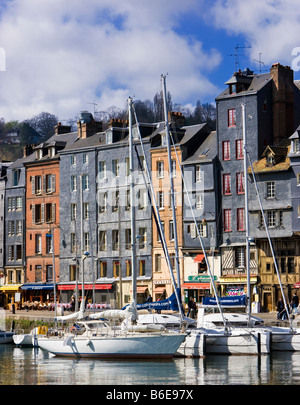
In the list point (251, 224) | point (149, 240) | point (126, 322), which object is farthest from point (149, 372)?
point (149, 240)

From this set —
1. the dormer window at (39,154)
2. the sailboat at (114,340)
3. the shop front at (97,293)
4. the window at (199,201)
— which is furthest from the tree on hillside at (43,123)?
the sailboat at (114,340)

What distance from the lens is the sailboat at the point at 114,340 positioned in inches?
1748

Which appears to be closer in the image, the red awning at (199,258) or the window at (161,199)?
the red awning at (199,258)

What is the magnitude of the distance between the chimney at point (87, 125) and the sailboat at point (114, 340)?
143 ft

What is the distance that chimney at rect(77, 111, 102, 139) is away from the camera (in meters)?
90.5

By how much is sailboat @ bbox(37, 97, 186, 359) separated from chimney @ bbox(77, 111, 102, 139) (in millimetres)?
43548

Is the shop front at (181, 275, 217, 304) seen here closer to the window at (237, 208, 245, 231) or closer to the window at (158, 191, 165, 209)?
the window at (237, 208, 245, 231)

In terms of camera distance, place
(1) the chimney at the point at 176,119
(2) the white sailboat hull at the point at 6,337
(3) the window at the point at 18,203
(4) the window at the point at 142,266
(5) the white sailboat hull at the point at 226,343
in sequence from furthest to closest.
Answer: (3) the window at the point at 18,203 → (1) the chimney at the point at 176,119 → (4) the window at the point at 142,266 → (2) the white sailboat hull at the point at 6,337 → (5) the white sailboat hull at the point at 226,343

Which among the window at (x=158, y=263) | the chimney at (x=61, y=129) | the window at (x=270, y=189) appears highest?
the chimney at (x=61, y=129)

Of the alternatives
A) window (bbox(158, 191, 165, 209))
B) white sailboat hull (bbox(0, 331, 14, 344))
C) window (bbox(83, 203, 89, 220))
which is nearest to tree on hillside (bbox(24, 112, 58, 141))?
window (bbox(83, 203, 89, 220))

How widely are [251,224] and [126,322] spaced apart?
28.0 metres

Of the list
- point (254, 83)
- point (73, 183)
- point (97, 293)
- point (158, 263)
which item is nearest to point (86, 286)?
point (97, 293)

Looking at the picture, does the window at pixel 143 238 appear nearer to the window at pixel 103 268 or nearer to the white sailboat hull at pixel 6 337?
the window at pixel 103 268

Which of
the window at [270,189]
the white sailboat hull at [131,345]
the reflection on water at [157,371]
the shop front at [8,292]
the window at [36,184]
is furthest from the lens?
the window at [36,184]
